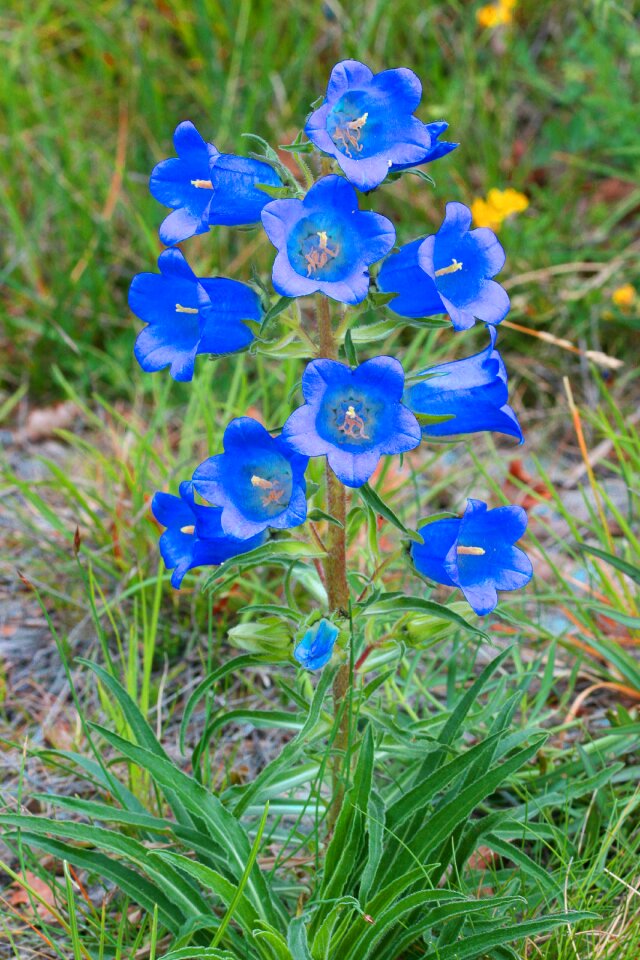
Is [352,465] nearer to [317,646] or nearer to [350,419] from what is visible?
[350,419]

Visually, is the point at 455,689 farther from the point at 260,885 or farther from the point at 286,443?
the point at 286,443

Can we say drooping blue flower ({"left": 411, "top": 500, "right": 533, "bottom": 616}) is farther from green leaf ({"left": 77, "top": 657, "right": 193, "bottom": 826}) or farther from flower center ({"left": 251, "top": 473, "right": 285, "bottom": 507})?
green leaf ({"left": 77, "top": 657, "right": 193, "bottom": 826})

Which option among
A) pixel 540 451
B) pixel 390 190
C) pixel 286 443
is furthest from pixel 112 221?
pixel 286 443

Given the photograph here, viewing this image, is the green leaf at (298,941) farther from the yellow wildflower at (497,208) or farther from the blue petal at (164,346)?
the yellow wildflower at (497,208)

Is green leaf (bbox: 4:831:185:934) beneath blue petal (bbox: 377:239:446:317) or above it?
beneath

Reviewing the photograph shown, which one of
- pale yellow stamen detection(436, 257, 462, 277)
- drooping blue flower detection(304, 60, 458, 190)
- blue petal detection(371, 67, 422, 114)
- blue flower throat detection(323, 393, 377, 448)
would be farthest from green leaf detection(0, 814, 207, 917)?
blue petal detection(371, 67, 422, 114)

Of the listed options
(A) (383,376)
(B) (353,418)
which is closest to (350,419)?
(B) (353,418)
